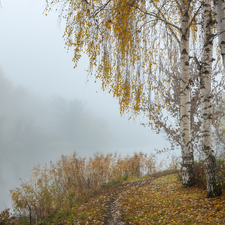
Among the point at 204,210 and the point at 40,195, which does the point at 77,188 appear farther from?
the point at 204,210

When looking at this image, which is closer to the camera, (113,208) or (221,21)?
(221,21)

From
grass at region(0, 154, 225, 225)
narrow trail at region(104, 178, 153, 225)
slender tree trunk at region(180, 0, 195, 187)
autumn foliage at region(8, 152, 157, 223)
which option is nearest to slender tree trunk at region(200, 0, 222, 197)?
grass at region(0, 154, 225, 225)

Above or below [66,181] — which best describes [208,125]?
above

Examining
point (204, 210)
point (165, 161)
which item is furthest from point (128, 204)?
point (165, 161)

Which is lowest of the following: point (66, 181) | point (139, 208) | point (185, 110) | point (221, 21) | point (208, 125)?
point (139, 208)

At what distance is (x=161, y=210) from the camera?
4.25 meters

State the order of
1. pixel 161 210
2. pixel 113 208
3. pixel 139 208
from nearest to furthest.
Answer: pixel 161 210, pixel 139 208, pixel 113 208

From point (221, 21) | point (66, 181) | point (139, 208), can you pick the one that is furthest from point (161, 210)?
point (221, 21)

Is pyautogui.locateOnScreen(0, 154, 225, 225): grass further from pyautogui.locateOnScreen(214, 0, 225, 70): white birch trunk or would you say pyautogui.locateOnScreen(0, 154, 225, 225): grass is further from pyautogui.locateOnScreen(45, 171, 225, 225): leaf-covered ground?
pyautogui.locateOnScreen(214, 0, 225, 70): white birch trunk

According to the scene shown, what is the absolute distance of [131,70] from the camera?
392cm

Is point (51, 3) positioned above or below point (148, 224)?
above

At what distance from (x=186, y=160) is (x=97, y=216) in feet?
9.40

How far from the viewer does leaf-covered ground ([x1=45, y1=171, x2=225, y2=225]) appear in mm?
3576

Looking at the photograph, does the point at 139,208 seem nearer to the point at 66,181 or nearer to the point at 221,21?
the point at 66,181
